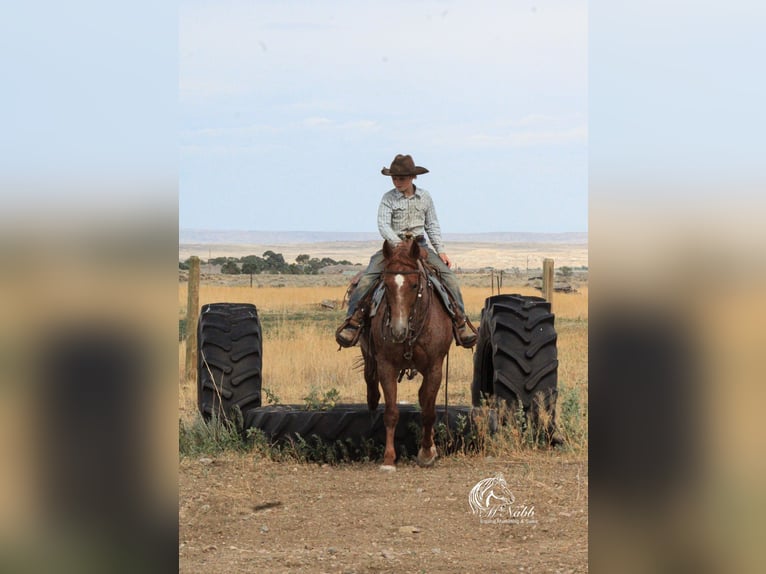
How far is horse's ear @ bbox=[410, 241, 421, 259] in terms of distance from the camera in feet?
29.5

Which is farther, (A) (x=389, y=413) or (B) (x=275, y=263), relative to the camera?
(B) (x=275, y=263)

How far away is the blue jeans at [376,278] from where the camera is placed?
9.48 m

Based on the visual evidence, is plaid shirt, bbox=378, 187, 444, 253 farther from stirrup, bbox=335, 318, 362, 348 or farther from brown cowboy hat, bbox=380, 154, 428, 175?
stirrup, bbox=335, 318, 362, 348

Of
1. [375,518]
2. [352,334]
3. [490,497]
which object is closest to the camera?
[375,518]

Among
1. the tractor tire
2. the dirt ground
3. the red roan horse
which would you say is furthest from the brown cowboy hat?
the dirt ground

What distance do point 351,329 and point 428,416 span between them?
3.62 ft

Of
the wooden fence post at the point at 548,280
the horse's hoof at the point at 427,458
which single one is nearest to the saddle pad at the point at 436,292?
the horse's hoof at the point at 427,458

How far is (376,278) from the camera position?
948 centimetres

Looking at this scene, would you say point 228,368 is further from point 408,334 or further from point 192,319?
point 192,319

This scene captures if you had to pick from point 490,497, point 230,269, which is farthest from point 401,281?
point 230,269
